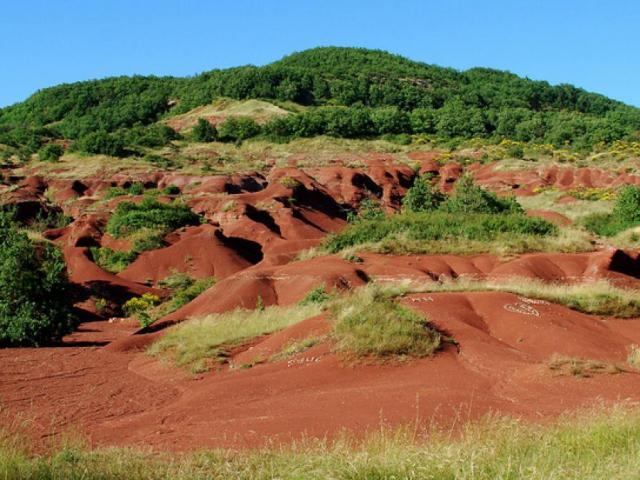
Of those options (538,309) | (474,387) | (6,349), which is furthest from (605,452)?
(6,349)

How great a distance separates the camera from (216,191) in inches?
1992

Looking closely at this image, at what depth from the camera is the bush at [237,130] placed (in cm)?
7656

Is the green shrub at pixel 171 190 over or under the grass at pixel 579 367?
over

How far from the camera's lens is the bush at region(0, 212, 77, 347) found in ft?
61.7

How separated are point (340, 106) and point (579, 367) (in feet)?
301

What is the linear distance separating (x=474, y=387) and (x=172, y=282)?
24616mm

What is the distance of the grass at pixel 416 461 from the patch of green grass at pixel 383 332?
228 inches

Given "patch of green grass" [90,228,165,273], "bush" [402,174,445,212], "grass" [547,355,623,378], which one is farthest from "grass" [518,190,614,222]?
"grass" [547,355,623,378]

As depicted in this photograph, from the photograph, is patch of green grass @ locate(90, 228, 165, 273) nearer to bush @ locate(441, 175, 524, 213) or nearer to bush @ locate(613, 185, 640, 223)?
bush @ locate(441, 175, 524, 213)

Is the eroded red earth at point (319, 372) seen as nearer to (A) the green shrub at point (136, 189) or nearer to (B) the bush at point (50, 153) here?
(A) the green shrub at point (136, 189)

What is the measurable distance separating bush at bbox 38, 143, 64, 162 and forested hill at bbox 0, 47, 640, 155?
5.53 feet

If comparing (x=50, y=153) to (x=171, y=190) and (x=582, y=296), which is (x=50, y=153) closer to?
(x=171, y=190)

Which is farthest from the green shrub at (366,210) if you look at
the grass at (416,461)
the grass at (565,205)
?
the grass at (416,461)

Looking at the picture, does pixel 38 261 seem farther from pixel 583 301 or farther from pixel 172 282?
pixel 583 301
